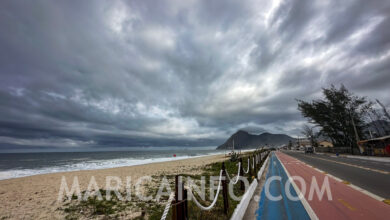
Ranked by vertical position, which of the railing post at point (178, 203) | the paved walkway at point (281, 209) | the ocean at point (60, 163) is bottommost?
the ocean at point (60, 163)

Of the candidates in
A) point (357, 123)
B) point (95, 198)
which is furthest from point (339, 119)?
point (95, 198)

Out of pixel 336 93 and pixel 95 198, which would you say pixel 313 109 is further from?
Answer: pixel 95 198

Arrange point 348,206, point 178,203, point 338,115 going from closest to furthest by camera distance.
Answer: point 178,203, point 348,206, point 338,115

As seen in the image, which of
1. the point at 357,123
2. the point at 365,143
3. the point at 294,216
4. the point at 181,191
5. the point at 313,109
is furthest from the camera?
the point at 313,109

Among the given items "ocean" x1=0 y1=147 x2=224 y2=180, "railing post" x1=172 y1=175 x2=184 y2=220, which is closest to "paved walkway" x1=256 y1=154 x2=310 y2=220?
"railing post" x1=172 y1=175 x2=184 y2=220

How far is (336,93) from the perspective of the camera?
40719mm

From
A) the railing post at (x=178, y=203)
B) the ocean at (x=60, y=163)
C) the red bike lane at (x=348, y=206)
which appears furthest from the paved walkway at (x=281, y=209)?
the ocean at (x=60, y=163)

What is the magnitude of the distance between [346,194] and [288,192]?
5.74 ft

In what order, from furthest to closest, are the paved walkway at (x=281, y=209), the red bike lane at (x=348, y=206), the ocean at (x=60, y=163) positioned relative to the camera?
1. the ocean at (x=60, y=163)
2. the paved walkway at (x=281, y=209)
3. the red bike lane at (x=348, y=206)

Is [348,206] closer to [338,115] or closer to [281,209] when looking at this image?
[281,209]

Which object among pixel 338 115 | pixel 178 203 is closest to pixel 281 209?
pixel 178 203

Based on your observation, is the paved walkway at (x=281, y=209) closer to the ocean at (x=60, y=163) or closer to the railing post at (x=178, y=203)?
the railing post at (x=178, y=203)

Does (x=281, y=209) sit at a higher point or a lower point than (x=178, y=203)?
lower

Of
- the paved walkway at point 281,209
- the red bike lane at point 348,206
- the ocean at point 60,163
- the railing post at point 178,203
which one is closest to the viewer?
the railing post at point 178,203
